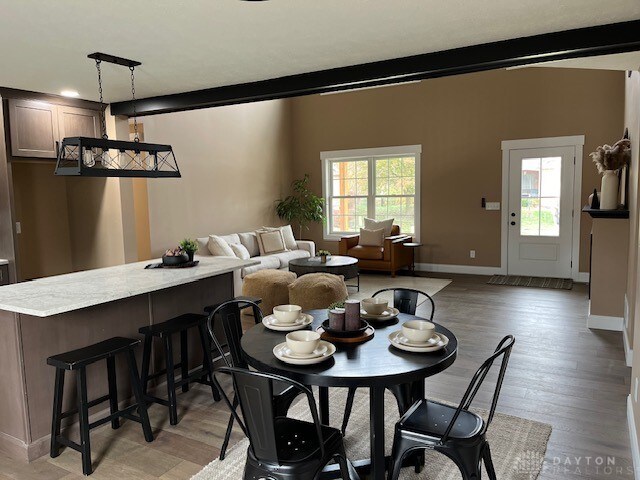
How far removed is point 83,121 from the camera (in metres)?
5.04

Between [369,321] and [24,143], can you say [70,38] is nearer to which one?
[24,143]

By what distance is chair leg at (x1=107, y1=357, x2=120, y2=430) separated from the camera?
303 cm

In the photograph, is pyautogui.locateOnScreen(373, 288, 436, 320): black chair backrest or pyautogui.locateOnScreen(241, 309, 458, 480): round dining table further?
pyautogui.locateOnScreen(373, 288, 436, 320): black chair backrest

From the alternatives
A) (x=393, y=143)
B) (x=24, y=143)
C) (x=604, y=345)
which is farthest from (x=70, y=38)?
(x=393, y=143)

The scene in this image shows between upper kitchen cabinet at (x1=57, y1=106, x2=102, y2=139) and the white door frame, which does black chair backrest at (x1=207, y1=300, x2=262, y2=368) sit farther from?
the white door frame

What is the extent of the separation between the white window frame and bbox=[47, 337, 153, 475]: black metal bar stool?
21.0 feet

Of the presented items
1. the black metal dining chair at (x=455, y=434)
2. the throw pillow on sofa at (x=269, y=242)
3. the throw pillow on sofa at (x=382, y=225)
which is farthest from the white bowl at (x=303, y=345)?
the throw pillow on sofa at (x=382, y=225)

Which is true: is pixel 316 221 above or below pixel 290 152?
below

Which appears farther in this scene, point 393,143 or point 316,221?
point 316,221

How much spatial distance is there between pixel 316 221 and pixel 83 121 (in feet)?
16.6

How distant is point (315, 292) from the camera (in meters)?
5.23

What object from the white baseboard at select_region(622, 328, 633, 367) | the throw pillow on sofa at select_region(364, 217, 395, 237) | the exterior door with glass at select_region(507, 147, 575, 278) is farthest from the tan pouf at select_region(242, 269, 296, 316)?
the exterior door with glass at select_region(507, 147, 575, 278)

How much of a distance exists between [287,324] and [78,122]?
12.5ft

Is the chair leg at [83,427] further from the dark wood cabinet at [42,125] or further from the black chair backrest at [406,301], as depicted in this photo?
the dark wood cabinet at [42,125]
